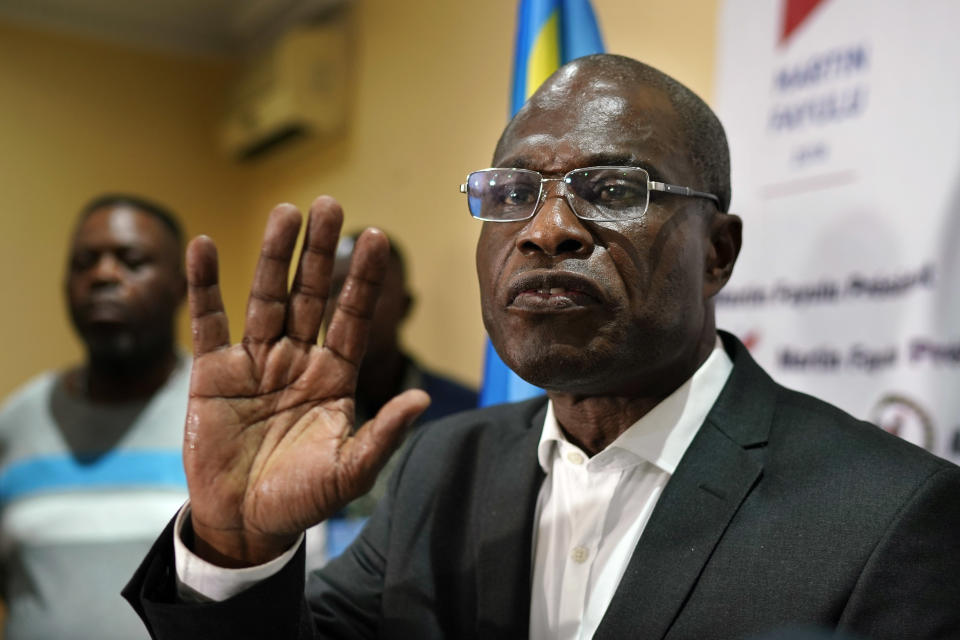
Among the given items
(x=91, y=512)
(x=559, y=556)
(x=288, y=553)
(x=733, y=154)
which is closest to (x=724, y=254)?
(x=559, y=556)

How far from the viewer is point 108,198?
99.1 inches

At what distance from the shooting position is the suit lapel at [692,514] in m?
1.05

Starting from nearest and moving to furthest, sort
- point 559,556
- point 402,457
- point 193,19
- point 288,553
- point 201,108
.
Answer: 1. point 288,553
2. point 559,556
3. point 402,457
4. point 193,19
5. point 201,108

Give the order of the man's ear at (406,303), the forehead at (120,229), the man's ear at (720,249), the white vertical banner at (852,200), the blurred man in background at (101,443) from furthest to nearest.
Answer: the man's ear at (406,303) < the forehead at (120,229) < the blurred man in background at (101,443) < the white vertical banner at (852,200) < the man's ear at (720,249)

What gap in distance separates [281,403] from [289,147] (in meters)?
3.48

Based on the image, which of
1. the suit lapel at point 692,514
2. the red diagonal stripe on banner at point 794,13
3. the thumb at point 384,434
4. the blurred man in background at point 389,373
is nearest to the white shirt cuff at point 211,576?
the thumb at point 384,434

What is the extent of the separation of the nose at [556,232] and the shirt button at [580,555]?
1.24 feet

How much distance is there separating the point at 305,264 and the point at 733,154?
53.0 inches

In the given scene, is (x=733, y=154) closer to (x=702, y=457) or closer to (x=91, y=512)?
(x=702, y=457)

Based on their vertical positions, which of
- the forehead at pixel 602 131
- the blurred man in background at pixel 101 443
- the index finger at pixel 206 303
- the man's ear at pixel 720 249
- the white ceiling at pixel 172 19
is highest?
the white ceiling at pixel 172 19

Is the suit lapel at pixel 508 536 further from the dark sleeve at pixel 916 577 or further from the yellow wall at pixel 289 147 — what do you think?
the yellow wall at pixel 289 147

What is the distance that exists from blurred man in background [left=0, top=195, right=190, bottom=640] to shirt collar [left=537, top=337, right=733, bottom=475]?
4.51 ft

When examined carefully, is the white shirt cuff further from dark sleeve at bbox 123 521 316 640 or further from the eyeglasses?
the eyeglasses

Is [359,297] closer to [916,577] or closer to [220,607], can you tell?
[220,607]
